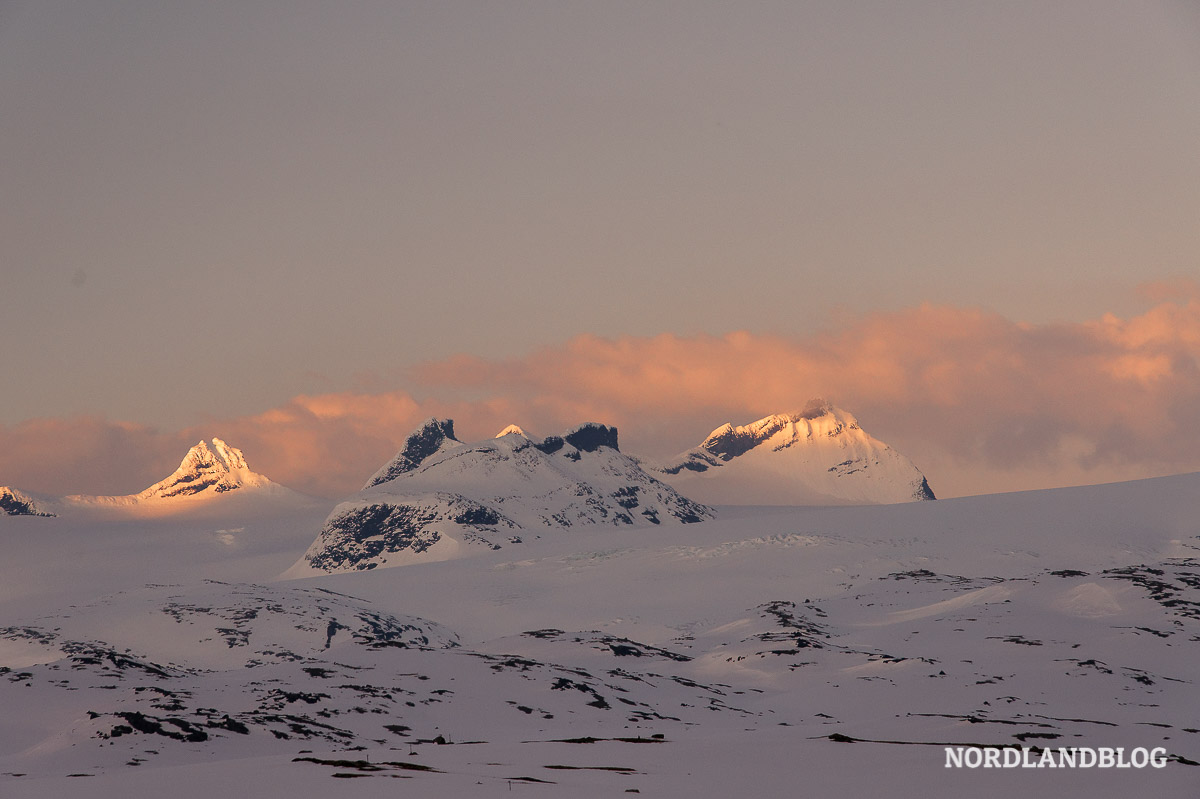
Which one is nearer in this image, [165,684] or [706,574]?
[165,684]

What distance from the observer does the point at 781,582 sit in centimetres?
18088

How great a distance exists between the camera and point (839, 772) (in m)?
39.1

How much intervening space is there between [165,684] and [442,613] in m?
114

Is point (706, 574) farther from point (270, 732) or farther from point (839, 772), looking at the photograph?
point (839, 772)

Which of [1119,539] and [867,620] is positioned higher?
[1119,539]

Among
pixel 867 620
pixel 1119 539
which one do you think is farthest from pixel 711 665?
pixel 1119 539

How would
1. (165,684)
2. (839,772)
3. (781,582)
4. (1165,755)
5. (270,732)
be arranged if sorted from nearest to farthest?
1. (839,772)
2. (1165,755)
3. (270,732)
4. (165,684)
5. (781,582)

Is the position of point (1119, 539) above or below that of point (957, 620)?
above

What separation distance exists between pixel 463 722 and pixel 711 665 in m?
35.6

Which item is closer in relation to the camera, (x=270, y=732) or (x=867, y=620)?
(x=270, y=732)

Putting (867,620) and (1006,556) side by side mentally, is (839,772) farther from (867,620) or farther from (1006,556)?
(1006,556)

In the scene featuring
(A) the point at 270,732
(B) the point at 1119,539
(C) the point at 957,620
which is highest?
(B) the point at 1119,539

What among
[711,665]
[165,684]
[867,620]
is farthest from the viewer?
[867,620]

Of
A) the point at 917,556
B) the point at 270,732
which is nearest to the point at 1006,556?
the point at 917,556
